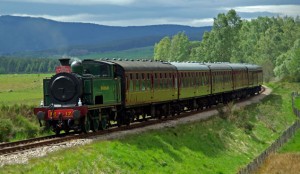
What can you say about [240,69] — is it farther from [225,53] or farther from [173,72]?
[225,53]

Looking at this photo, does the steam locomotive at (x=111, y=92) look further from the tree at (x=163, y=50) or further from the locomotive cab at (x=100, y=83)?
the tree at (x=163, y=50)

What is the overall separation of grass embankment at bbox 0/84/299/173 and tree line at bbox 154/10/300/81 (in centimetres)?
6778

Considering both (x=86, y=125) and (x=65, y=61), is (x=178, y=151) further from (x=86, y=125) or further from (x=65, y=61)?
(x=65, y=61)

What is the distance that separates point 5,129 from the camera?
30031mm

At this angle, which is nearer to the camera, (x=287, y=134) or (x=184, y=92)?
(x=184, y=92)

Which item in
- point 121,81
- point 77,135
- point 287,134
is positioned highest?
point 121,81

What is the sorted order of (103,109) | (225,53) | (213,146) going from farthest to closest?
(225,53)
(213,146)
(103,109)

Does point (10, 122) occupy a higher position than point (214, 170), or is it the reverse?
point (10, 122)

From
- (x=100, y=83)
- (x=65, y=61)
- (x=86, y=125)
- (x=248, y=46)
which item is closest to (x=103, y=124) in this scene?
(x=86, y=125)

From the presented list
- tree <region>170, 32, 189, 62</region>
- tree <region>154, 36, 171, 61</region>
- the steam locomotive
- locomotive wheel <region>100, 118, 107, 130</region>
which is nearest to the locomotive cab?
the steam locomotive

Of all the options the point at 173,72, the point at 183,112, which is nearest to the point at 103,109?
the point at 173,72

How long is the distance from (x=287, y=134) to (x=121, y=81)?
20.8 meters

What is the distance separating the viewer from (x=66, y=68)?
90.4 ft

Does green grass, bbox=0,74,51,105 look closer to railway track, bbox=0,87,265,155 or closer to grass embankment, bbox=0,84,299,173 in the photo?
grass embankment, bbox=0,84,299,173
